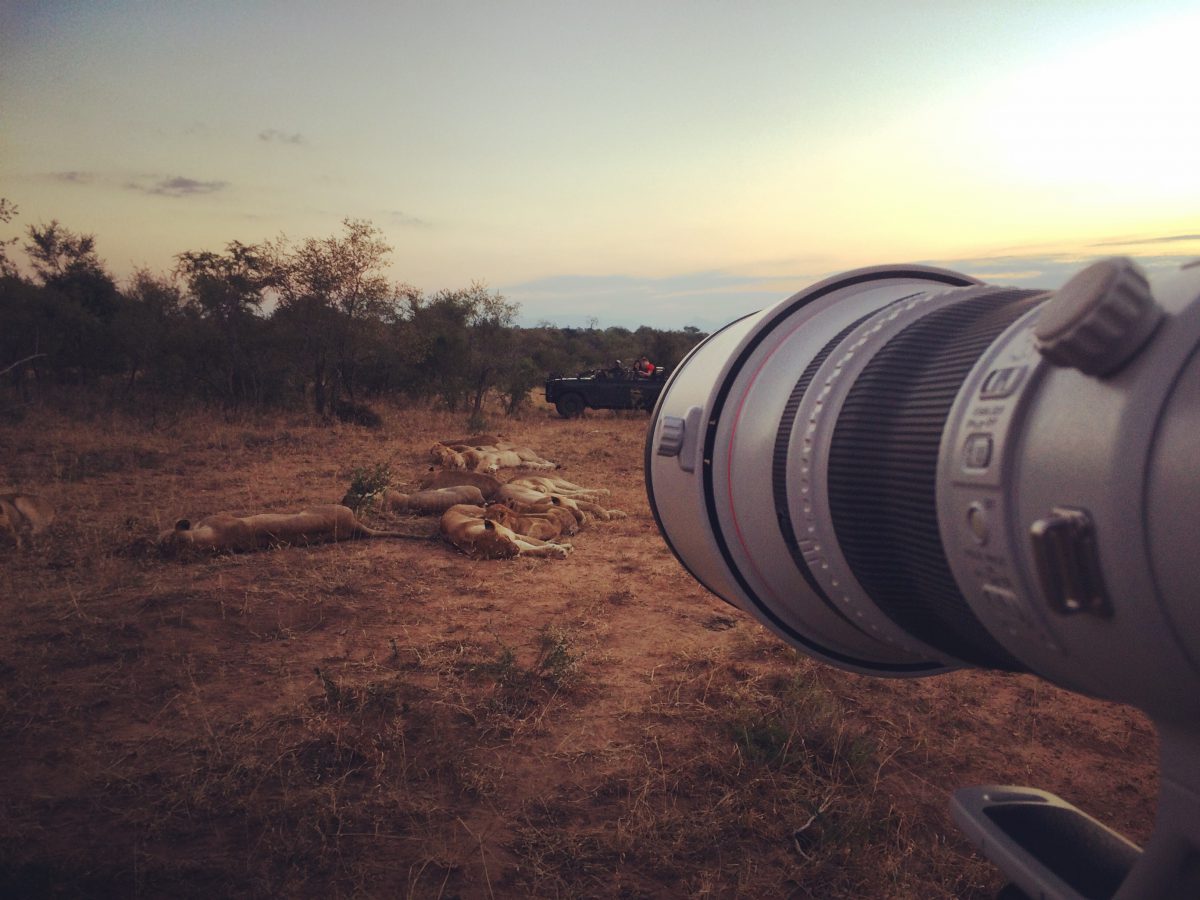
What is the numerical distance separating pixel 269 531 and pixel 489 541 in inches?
63.8

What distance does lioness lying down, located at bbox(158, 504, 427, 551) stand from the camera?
17.5 feet

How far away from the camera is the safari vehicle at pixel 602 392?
17016 mm

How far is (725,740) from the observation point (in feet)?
10.5

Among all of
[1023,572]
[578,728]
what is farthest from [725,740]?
[1023,572]

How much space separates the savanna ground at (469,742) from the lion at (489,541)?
26 centimetres

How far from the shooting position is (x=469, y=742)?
124 inches

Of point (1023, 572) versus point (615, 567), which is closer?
point (1023, 572)

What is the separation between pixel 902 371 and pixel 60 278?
20.9 metres

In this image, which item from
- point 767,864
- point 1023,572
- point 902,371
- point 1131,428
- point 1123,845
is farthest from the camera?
point 767,864

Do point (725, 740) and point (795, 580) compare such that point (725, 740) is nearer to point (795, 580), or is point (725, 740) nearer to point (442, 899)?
point (442, 899)

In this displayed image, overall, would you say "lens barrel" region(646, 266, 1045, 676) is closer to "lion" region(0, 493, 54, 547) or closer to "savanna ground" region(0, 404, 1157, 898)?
"savanna ground" region(0, 404, 1157, 898)

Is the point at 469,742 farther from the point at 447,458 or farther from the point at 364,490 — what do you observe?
the point at 447,458

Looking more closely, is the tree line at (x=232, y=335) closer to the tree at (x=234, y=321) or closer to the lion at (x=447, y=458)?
the tree at (x=234, y=321)

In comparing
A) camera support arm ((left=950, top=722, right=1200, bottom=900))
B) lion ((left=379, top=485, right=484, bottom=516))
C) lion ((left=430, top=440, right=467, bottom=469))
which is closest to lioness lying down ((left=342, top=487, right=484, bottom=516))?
lion ((left=379, top=485, right=484, bottom=516))
